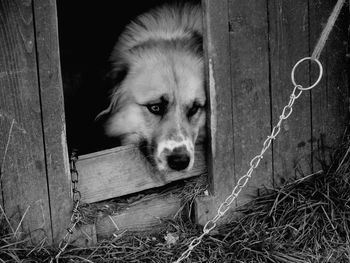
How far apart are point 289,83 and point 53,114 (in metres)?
1.46

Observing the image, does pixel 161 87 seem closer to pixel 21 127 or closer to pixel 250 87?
pixel 250 87

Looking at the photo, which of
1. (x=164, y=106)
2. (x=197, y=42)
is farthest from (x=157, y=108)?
(x=197, y=42)

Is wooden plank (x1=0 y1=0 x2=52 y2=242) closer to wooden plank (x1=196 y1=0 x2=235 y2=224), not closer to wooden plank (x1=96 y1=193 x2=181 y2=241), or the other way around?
wooden plank (x1=96 y1=193 x2=181 y2=241)

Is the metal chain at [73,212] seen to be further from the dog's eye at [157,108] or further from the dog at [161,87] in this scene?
the dog's eye at [157,108]

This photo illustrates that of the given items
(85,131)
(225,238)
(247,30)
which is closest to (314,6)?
(247,30)

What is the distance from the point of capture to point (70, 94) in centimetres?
418

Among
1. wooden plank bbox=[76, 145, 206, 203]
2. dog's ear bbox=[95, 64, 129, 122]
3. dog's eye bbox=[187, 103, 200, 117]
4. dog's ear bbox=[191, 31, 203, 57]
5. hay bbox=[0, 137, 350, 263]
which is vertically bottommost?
hay bbox=[0, 137, 350, 263]

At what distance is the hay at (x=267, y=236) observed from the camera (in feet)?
9.70

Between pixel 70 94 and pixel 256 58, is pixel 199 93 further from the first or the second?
pixel 70 94

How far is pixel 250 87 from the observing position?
10.9 ft

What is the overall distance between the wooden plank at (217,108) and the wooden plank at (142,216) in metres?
0.19

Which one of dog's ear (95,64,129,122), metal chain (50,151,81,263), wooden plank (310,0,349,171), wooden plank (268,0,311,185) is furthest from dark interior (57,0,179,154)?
wooden plank (310,0,349,171)

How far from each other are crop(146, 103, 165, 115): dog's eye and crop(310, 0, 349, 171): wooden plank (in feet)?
3.14

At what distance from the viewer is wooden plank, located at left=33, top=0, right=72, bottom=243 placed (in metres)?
2.72
